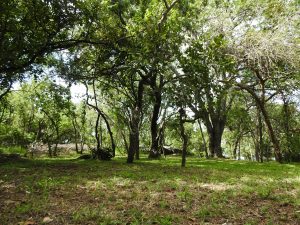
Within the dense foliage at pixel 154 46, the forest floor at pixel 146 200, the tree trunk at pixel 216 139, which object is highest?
the dense foliage at pixel 154 46

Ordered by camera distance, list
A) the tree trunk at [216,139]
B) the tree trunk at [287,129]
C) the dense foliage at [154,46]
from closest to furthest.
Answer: the dense foliage at [154,46] → the tree trunk at [287,129] → the tree trunk at [216,139]

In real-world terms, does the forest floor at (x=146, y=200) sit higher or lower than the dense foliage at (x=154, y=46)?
lower

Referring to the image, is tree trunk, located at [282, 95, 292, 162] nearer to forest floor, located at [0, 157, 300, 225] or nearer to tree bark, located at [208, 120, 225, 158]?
tree bark, located at [208, 120, 225, 158]

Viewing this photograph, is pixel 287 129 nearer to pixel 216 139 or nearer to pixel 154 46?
pixel 216 139

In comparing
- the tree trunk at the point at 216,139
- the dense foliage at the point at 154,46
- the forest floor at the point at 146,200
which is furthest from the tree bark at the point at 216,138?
the forest floor at the point at 146,200

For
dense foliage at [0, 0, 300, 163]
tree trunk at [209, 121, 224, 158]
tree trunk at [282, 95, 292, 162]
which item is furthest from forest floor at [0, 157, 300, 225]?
tree trunk at [209, 121, 224, 158]

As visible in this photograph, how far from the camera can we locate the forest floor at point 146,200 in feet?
23.9

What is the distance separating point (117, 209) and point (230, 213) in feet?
8.87

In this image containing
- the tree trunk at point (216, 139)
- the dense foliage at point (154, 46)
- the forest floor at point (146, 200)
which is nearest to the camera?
the forest floor at point (146, 200)

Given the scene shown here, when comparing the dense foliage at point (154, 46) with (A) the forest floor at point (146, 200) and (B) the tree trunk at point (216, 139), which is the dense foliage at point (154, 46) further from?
(B) the tree trunk at point (216, 139)

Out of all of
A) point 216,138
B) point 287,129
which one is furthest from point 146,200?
point 287,129

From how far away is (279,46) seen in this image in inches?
699

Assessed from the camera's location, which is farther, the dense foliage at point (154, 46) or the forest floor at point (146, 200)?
the dense foliage at point (154, 46)

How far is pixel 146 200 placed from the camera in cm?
891
